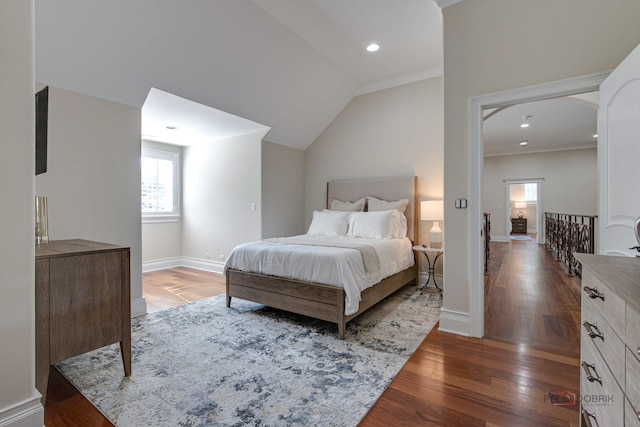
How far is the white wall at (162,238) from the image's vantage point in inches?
205

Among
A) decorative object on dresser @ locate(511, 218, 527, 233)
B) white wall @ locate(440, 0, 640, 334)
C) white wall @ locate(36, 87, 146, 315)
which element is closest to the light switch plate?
white wall @ locate(440, 0, 640, 334)

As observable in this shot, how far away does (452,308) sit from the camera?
2.74 meters

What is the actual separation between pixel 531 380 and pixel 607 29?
2512mm

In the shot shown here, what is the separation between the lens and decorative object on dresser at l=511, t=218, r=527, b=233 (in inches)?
494

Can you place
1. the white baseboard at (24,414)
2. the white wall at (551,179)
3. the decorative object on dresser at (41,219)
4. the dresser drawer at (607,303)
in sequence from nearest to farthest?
the dresser drawer at (607,303) < the white baseboard at (24,414) < the decorative object on dresser at (41,219) < the white wall at (551,179)

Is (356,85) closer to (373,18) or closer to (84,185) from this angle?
(373,18)

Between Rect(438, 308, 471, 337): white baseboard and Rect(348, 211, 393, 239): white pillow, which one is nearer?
Rect(438, 308, 471, 337): white baseboard

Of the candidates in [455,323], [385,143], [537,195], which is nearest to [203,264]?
[385,143]

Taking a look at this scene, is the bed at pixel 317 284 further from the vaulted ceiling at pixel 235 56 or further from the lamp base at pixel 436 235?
the vaulted ceiling at pixel 235 56

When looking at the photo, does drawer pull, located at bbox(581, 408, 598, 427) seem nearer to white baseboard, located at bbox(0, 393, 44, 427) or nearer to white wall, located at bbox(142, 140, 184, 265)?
white baseboard, located at bbox(0, 393, 44, 427)

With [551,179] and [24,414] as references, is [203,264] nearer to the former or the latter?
[24,414]

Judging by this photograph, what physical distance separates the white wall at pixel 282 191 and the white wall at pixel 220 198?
0.40 ft

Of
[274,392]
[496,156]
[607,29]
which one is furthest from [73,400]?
[496,156]

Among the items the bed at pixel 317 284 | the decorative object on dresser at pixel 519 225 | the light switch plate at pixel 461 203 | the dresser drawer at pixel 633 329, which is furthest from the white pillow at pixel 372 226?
the decorative object on dresser at pixel 519 225
